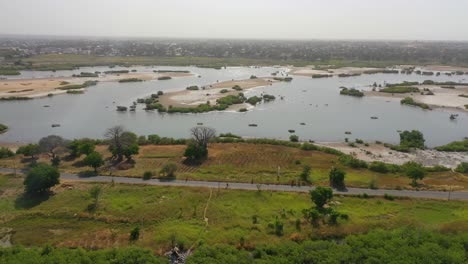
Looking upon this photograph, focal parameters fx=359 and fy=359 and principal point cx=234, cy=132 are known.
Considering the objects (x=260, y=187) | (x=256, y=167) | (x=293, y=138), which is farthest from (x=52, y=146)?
(x=293, y=138)

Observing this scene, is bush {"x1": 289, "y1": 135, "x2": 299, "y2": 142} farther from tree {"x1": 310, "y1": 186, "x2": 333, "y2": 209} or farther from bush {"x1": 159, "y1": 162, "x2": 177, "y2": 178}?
tree {"x1": 310, "y1": 186, "x2": 333, "y2": 209}

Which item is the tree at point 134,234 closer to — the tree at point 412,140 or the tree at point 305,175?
the tree at point 305,175

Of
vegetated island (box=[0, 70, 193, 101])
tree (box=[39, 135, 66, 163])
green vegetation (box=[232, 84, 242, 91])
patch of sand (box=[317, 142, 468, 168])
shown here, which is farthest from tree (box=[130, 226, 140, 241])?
green vegetation (box=[232, 84, 242, 91])

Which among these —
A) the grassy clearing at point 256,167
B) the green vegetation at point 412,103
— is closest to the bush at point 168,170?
the grassy clearing at point 256,167

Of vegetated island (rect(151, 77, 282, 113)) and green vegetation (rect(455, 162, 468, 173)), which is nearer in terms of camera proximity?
green vegetation (rect(455, 162, 468, 173))

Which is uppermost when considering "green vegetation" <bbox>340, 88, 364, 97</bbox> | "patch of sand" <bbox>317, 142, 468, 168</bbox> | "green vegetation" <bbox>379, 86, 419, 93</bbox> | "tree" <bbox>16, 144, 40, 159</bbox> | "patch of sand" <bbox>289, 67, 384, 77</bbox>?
"patch of sand" <bbox>289, 67, 384, 77</bbox>

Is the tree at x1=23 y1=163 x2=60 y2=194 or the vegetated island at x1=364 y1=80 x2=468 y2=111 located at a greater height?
the vegetated island at x1=364 y1=80 x2=468 y2=111

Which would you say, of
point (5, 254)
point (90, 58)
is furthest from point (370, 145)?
point (90, 58)
